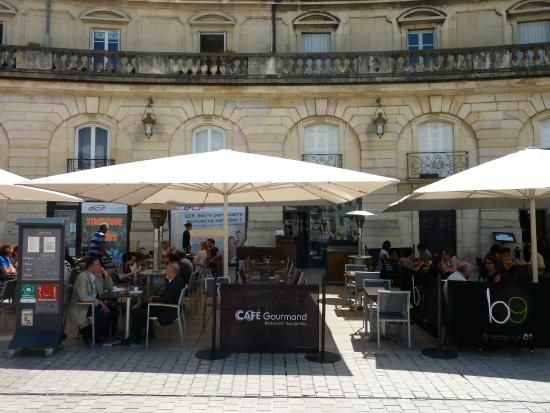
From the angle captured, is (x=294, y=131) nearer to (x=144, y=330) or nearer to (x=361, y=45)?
(x=361, y=45)

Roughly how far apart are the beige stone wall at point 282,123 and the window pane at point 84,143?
27 centimetres

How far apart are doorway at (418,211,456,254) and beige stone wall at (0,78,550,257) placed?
41 centimetres

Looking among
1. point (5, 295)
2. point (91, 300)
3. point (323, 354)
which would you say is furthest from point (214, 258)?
point (323, 354)

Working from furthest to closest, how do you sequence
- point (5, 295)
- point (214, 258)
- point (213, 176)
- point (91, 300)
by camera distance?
point (214, 258) < point (5, 295) < point (91, 300) < point (213, 176)

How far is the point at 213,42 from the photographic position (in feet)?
68.7

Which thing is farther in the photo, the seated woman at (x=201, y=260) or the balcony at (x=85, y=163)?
the balcony at (x=85, y=163)

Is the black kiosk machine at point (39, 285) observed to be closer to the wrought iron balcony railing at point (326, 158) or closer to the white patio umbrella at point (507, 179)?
the white patio umbrella at point (507, 179)

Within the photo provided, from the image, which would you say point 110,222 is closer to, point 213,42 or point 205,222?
point 205,222

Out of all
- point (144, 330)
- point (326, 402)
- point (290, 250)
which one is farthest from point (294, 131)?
point (326, 402)

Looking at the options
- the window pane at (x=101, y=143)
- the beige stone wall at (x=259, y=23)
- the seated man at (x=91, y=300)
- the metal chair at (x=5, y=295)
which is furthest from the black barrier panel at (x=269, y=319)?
the beige stone wall at (x=259, y=23)

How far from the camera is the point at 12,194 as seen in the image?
35.5 ft

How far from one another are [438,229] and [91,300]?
14481 mm

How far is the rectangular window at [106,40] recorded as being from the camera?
67.1 ft

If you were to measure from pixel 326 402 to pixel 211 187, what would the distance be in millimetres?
4303
